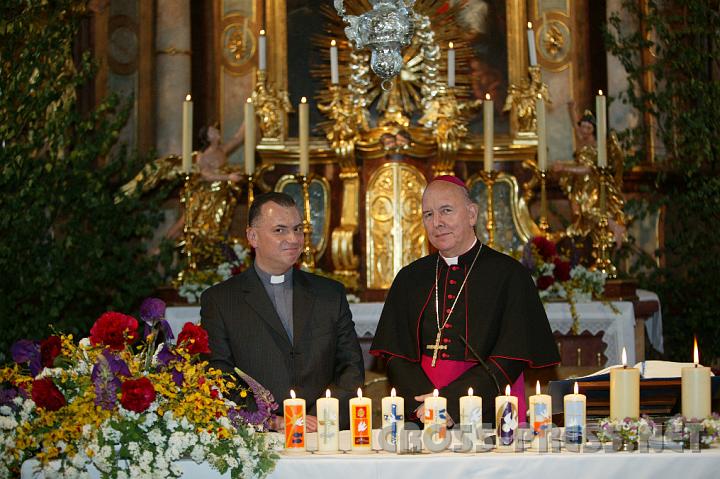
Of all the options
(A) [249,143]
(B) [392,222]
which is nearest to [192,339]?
(A) [249,143]

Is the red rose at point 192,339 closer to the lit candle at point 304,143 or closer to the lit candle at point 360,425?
the lit candle at point 360,425

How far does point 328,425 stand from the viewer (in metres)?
3.70

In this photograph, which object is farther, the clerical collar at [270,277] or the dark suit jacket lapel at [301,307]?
the clerical collar at [270,277]

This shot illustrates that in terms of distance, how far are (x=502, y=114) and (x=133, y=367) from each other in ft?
22.0

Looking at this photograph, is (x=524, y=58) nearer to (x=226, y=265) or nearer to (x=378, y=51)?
(x=226, y=265)

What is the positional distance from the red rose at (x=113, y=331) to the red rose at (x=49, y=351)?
0.15 metres

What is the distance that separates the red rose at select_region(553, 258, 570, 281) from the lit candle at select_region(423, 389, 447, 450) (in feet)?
Answer: 13.7

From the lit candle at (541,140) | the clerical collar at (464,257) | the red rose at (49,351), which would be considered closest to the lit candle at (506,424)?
the clerical collar at (464,257)

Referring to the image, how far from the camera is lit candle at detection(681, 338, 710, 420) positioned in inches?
147

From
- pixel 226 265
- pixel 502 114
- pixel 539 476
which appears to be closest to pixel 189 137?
pixel 226 265

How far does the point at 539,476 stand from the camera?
11.7 feet

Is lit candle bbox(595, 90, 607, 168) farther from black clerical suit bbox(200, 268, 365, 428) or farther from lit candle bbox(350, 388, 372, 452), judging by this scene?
lit candle bbox(350, 388, 372, 452)

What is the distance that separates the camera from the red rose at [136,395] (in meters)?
3.40

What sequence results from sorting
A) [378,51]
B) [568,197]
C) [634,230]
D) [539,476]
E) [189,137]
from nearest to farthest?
1. [539,476]
2. [378,51]
3. [189,137]
4. [568,197]
5. [634,230]
